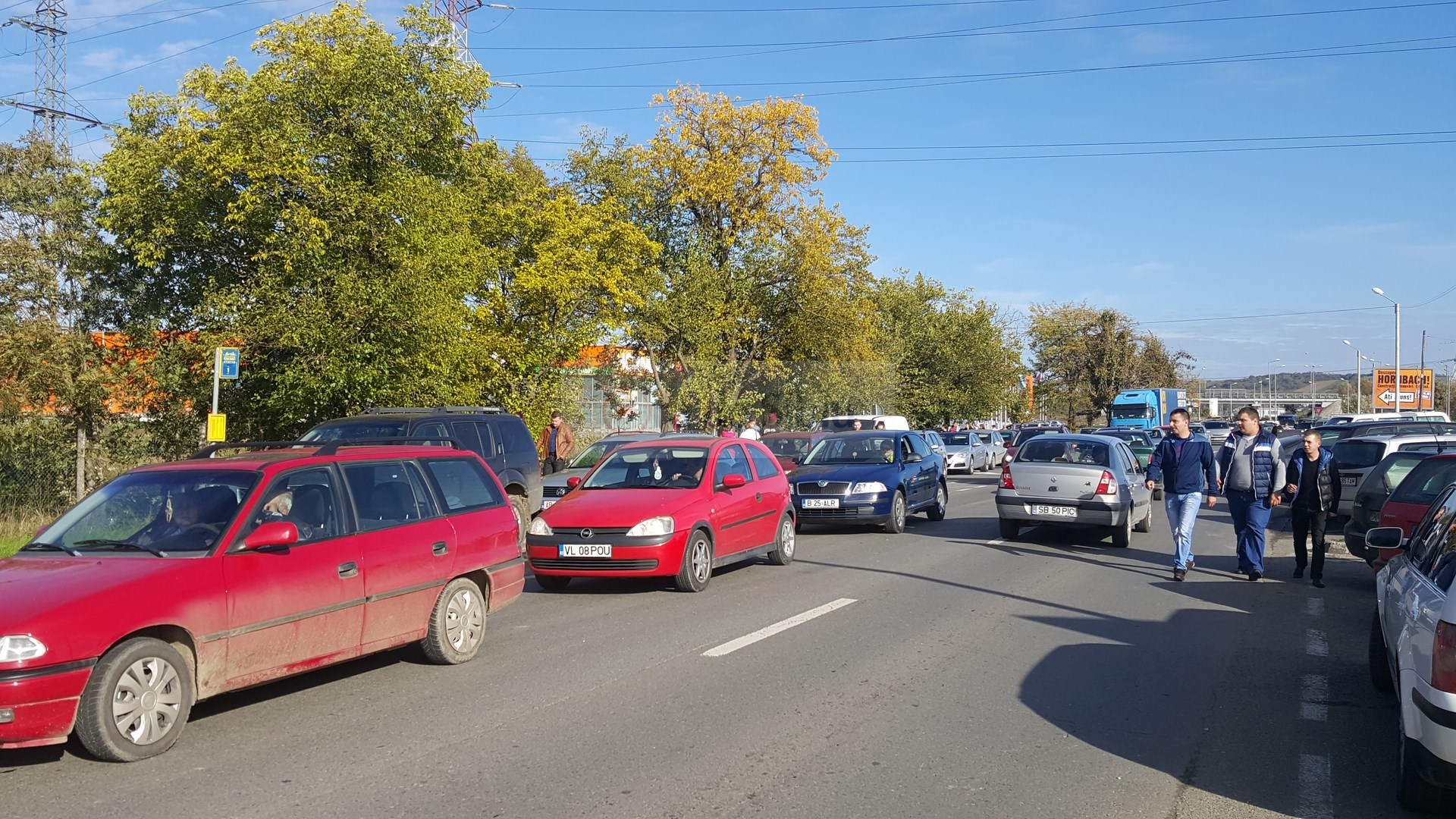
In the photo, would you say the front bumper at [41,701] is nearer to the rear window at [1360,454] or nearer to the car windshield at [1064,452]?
the car windshield at [1064,452]

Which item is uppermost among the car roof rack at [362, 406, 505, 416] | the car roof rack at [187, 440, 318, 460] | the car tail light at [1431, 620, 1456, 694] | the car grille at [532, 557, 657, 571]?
the car roof rack at [362, 406, 505, 416]

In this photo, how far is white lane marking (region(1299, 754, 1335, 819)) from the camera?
5062 millimetres

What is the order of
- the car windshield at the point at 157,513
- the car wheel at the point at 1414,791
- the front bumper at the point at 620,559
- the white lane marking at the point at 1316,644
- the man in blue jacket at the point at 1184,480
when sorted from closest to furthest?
1. the car wheel at the point at 1414,791
2. the car windshield at the point at 157,513
3. the white lane marking at the point at 1316,644
4. the front bumper at the point at 620,559
5. the man in blue jacket at the point at 1184,480

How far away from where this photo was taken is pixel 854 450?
60.5 ft

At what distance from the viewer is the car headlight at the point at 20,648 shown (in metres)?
5.22

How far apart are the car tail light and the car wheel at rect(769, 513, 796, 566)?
9.16 metres

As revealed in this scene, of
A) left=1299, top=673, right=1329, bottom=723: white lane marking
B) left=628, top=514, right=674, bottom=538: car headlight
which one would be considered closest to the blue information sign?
left=628, top=514, right=674, bottom=538: car headlight

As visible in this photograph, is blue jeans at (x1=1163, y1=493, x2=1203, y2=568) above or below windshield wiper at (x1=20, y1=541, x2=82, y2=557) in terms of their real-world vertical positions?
below

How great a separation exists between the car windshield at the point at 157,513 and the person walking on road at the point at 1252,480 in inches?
386

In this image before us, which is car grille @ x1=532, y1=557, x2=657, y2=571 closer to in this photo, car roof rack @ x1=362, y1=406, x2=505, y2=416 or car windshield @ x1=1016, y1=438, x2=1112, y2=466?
car roof rack @ x1=362, y1=406, x2=505, y2=416

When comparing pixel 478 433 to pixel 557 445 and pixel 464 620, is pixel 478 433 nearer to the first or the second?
pixel 557 445

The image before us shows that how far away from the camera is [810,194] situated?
130 ft

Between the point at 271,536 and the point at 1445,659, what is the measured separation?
5.67m

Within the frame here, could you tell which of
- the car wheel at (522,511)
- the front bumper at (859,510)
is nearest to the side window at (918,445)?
the front bumper at (859,510)
